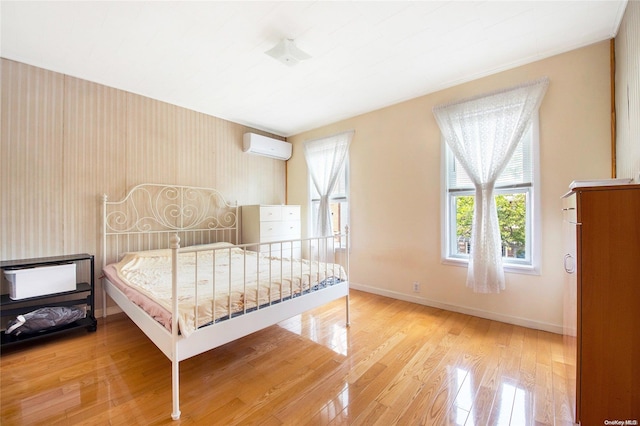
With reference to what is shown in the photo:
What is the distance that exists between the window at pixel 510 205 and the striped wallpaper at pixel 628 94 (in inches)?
21.1

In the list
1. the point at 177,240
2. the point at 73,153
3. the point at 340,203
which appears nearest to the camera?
the point at 177,240

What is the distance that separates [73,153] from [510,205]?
450 centimetres

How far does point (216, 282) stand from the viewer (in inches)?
81.0

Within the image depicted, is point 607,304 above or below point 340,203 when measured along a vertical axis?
below

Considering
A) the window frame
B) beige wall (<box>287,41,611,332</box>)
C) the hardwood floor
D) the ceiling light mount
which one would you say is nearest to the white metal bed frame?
the hardwood floor

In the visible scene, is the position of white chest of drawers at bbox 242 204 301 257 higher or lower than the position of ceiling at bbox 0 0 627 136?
lower

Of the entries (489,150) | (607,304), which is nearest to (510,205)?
(489,150)

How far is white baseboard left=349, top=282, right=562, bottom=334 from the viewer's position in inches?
94.6

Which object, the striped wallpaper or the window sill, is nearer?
the striped wallpaper

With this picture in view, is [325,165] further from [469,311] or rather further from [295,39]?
[469,311]

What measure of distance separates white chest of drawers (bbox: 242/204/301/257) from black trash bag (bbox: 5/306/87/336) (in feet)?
6.51

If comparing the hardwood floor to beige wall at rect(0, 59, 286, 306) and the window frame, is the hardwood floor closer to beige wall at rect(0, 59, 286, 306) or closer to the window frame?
beige wall at rect(0, 59, 286, 306)

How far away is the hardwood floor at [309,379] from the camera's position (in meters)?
1.44

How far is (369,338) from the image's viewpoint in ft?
7.60
